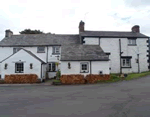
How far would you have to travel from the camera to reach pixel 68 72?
19.9 meters

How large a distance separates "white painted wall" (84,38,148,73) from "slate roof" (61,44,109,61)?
4349mm

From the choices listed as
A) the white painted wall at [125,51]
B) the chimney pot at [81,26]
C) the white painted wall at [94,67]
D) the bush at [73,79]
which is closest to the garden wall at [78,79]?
the bush at [73,79]

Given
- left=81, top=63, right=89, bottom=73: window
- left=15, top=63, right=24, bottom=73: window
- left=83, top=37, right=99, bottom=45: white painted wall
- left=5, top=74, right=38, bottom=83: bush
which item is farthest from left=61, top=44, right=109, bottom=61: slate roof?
left=15, top=63, right=24, bottom=73: window

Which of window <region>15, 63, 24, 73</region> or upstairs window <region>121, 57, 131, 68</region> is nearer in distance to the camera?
window <region>15, 63, 24, 73</region>

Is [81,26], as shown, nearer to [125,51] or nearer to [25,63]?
[125,51]

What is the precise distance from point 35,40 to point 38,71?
859 centimetres

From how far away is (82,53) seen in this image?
21.5 meters

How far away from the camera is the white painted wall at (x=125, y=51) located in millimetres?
26250

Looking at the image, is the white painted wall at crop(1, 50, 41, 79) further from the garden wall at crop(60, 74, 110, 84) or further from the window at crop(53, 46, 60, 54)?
the window at crop(53, 46, 60, 54)

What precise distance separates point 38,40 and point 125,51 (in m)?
16.0

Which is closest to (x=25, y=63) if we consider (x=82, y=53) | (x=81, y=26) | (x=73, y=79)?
(x=73, y=79)

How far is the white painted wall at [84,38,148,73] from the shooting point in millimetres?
26250

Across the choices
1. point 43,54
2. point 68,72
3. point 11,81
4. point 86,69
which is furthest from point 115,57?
point 11,81

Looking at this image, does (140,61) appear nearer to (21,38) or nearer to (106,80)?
(106,80)
